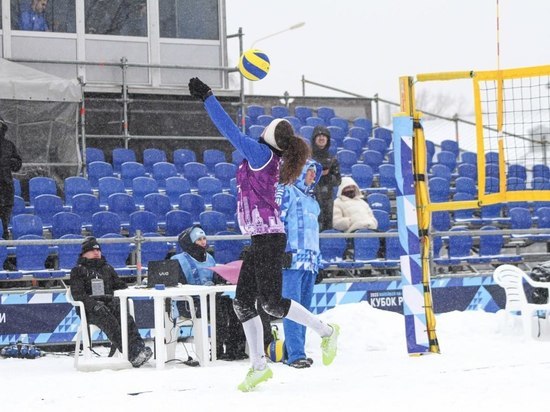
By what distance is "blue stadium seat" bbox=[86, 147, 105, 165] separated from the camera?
1808 centimetres

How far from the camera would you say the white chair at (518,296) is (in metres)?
12.2

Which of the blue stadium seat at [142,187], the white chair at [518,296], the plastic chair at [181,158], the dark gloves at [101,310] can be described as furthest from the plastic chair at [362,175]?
the dark gloves at [101,310]

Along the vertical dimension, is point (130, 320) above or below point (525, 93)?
below

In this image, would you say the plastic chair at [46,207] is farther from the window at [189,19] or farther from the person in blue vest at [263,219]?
the person in blue vest at [263,219]

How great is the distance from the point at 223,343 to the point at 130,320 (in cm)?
100

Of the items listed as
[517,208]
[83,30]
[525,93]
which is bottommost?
[517,208]

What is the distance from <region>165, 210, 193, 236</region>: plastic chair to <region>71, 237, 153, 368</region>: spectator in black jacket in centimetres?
349

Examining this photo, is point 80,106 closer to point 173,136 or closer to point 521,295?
point 173,136

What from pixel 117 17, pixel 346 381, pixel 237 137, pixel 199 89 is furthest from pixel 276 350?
pixel 117 17

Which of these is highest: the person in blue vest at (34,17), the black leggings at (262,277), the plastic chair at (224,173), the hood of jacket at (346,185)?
the person in blue vest at (34,17)

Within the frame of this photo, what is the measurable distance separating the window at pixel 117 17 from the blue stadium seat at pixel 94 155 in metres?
2.55

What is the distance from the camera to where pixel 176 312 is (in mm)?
11164

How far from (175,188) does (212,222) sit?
1641 mm

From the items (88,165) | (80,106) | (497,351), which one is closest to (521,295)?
(497,351)
